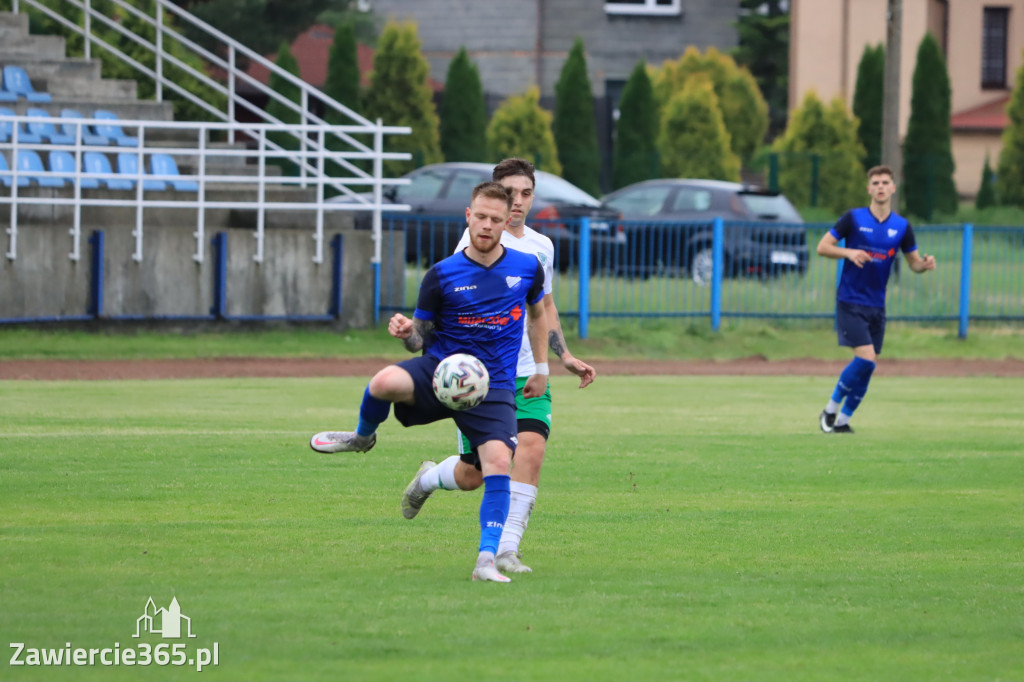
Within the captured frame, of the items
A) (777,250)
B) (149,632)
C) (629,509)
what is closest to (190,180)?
(777,250)

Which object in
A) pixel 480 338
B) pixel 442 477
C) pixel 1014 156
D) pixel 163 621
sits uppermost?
pixel 1014 156

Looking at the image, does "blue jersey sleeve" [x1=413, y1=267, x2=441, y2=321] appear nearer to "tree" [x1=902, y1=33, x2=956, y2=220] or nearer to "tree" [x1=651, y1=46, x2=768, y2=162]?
"tree" [x1=902, y1=33, x2=956, y2=220]

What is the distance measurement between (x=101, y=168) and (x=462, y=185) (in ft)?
18.8

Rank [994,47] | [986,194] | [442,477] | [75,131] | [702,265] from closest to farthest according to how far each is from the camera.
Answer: [442,477] → [75,131] → [702,265] → [986,194] → [994,47]

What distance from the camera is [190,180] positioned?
65.0 ft

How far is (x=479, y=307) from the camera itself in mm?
6621

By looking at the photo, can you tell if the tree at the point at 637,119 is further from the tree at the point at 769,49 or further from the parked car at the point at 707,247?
the tree at the point at 769,49

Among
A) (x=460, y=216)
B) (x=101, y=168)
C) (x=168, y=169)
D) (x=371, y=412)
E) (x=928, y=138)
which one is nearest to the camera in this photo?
(x=371, y=412)

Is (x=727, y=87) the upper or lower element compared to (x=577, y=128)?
upper

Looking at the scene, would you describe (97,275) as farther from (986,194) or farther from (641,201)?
(986,194)

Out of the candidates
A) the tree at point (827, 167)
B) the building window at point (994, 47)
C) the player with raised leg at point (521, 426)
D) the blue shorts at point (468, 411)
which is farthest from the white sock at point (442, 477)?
the building window at point (994, 47)

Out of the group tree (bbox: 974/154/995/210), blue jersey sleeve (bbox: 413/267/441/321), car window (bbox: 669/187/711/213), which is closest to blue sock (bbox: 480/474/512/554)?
blue jersey sleeve (bbox: 413/267/441/321)

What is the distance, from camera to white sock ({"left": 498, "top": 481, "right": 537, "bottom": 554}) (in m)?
6.71

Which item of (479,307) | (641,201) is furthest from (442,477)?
(641,201)
